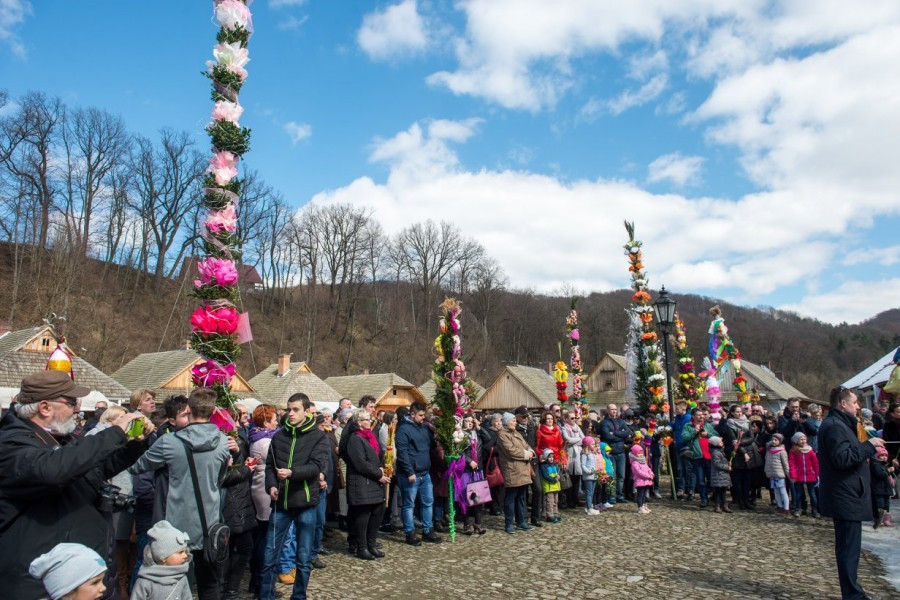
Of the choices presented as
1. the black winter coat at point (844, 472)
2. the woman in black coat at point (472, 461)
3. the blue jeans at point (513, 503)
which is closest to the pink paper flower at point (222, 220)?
the woman in black coat at point (472, 461)

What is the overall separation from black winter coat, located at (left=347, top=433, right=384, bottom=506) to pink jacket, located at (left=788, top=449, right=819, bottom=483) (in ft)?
26.0

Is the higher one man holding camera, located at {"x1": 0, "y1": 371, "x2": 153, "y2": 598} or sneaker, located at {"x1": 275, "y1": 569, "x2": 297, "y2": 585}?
man holding camera, located at {"x1": 0, "y1": 371, "x2": 153, "y2": 598}

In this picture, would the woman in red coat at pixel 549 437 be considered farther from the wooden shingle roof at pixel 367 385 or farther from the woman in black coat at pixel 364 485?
the wooden shingle roof at pixel 367 385

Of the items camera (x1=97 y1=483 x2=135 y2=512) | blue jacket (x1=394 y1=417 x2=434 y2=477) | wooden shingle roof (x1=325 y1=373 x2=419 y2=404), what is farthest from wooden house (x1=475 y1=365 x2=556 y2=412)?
camera (x1=97 y1=483 x2=135 y2=512)

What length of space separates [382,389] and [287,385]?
24.5ft

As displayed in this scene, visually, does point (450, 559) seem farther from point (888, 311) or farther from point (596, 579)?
point (888, 311)

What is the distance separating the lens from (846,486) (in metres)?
5.86

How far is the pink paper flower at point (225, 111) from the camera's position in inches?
264

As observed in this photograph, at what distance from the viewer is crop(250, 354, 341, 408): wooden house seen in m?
35.5

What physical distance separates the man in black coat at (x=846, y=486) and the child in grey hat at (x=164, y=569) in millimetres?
5595

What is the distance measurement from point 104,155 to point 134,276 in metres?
9.52

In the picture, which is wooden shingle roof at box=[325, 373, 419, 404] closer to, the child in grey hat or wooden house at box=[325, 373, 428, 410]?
wooden house at box=[325, 373, 428, 410]

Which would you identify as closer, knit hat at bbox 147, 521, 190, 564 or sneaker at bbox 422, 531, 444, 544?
knit hat at bbox 147, 521, 190, 564

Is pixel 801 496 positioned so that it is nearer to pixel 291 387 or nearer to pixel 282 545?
pixel 282 545
